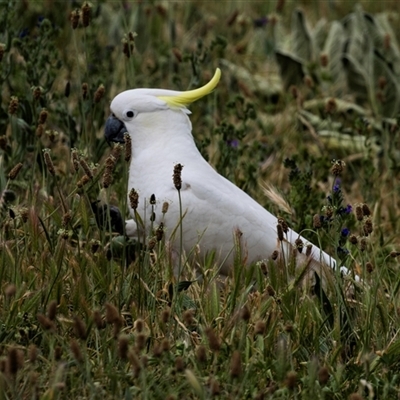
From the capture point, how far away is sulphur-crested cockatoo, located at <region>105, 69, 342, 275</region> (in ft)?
9.50

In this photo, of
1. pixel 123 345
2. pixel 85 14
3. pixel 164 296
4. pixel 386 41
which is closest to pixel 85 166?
pixel 164 296

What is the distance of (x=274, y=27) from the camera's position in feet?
17.6

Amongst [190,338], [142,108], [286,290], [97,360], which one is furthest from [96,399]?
[142,108]

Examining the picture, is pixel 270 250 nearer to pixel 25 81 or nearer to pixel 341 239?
pixel 341 239

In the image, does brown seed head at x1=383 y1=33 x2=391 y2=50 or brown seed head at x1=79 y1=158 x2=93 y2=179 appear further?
brown seed head at x1=383 y1=33 x2=391 y2=50

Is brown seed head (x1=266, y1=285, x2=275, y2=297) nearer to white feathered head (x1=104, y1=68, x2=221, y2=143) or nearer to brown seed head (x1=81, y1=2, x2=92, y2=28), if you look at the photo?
white feathered head (x1=104, y1=68, x2=221, y2=143)

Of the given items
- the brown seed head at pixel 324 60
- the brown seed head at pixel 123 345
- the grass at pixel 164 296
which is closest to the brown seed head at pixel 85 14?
the grass at pixel 164 296

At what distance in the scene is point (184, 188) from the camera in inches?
114

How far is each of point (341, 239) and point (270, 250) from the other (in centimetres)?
31

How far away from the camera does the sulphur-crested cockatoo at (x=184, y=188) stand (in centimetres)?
289

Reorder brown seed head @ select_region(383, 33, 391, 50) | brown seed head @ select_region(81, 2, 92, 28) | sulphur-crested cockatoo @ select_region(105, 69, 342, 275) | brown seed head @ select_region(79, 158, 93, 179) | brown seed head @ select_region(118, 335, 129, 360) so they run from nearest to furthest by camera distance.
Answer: brown seed head @ select_region(118, 335, 129, 360) < brown seed head @ select_region(79, 158, 93, 179) < sulphur-crested cockatoo @ select_region(105, 69, 342, 275) < brown seed head @ select_region(81, 2, 92, 28) < brown seed head @ select_region(383, 33, 391, 50)

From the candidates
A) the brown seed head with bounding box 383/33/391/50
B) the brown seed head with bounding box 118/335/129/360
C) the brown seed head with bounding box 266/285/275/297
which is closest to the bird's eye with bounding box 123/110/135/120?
the brown seed head with bounding box 266/285/275/297

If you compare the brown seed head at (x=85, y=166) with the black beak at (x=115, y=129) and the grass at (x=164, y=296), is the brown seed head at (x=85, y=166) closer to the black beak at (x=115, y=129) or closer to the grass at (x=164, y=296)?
the grass at (x=164, y=296)

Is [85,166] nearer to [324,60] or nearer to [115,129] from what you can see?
[115,129]
